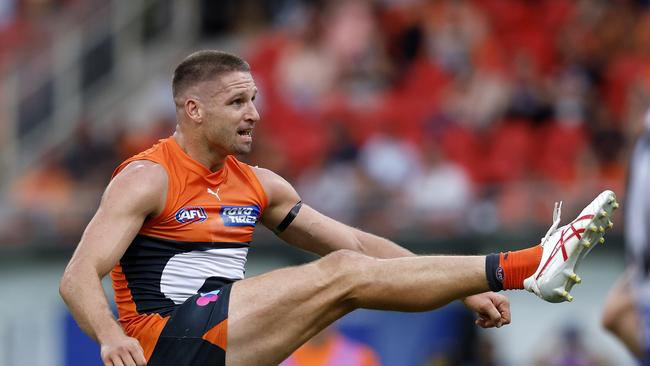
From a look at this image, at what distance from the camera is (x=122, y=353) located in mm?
6652

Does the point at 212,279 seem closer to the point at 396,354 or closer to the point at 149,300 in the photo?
the point at 149,300

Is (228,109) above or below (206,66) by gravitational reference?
below

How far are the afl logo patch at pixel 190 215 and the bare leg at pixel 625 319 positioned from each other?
2.27 metres

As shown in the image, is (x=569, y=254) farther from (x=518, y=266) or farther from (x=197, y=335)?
(x=197, y=335)

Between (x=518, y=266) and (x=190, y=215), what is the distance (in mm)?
1844

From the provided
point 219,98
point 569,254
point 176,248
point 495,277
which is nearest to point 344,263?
point 495,277

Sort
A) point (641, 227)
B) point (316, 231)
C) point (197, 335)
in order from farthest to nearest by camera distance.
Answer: point (316, 231) < point (197, 335) < point (641, 227)

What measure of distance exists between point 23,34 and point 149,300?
1014 cm

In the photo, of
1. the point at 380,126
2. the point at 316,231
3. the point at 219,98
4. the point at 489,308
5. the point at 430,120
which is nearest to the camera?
the point at 489,308

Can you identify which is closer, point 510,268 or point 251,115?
point 510,268

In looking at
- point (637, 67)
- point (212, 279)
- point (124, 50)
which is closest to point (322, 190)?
point (637, 67)

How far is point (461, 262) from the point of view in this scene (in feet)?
22.4

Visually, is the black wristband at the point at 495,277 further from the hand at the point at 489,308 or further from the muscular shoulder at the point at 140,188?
the muscular shoulder at the point at 140,188

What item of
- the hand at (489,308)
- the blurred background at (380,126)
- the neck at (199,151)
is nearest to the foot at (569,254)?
the hand at (489,308)
